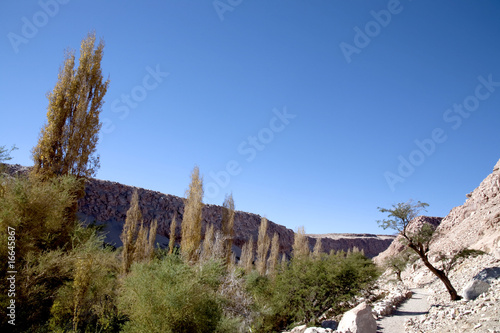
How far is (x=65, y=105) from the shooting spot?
9266 mm

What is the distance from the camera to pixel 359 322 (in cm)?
905

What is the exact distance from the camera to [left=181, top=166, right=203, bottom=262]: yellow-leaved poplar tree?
1456cm

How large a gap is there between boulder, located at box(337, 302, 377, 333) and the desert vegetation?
10.3 feet

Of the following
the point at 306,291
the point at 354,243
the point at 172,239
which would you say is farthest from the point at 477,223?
the point at 354,243

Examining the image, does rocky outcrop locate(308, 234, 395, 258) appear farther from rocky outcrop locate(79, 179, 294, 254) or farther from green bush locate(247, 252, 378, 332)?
green bush locate(247, 252, 378, 332)

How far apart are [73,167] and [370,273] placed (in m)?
13.7

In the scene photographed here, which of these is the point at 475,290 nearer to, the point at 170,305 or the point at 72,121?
the point at 170,305

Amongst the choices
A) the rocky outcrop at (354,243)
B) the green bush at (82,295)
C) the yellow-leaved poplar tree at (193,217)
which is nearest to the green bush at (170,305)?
the green bush at (82,295)

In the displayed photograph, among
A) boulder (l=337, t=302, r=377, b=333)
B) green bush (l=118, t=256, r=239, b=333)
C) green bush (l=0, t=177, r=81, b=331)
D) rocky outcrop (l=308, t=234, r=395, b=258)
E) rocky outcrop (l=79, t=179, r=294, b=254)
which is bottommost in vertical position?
rocky outcrop (l=308, t=234, r=395, b=258)

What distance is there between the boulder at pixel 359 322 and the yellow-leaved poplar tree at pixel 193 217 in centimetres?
676

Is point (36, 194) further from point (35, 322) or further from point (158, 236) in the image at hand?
point (158, 236)

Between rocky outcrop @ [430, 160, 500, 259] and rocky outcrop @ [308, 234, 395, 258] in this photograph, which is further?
rocky outcrop @ [308, 234, 395, 258]

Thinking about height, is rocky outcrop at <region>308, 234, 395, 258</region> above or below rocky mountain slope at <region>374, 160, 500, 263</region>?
below

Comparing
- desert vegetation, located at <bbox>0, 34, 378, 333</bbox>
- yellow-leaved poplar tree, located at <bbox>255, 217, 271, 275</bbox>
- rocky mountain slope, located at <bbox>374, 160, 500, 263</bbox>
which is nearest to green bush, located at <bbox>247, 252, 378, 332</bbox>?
desert vegetation, located at <bbox>0, 34, 378, 333</bbox>
